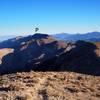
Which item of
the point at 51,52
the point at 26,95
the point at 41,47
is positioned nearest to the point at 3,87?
the point at 26,95

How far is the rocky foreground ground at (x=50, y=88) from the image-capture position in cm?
1989

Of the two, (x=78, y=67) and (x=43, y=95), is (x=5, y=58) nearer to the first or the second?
(x=78, y=67)

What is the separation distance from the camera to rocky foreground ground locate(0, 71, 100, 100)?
65.3 feet

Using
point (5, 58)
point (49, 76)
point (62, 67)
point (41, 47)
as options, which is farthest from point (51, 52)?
point (49, 76)

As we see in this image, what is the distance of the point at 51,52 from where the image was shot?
16950cm

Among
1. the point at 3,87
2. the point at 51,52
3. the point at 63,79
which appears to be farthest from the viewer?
the point at 51,52

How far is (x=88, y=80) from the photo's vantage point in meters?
25.6

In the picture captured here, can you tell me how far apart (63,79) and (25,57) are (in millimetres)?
154494

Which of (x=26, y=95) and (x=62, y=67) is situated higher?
(x=26, y=95)

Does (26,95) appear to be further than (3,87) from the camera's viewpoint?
No

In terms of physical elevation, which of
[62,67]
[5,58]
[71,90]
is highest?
[71,90]

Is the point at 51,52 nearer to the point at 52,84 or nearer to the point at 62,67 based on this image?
the point at 62,67

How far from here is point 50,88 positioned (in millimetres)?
21859

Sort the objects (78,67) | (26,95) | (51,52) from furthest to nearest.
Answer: (51,52) → (78,67) → (26,95)
